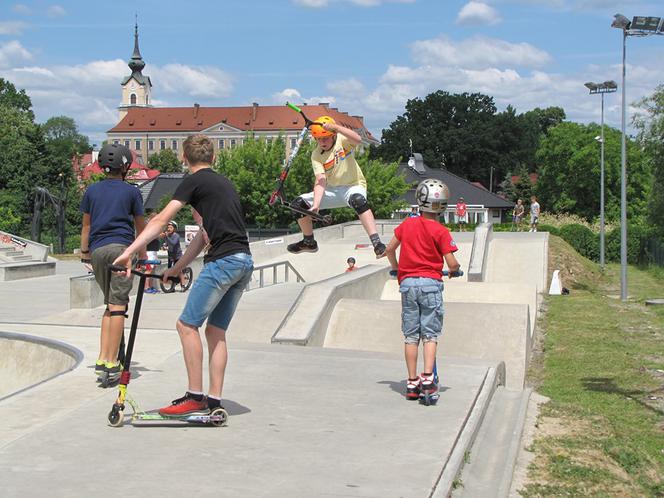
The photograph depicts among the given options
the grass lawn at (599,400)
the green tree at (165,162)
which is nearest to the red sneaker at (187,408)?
the grass lawn at (599,400)

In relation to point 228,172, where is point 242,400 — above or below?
A: below

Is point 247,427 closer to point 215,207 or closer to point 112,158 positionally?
point 215,207

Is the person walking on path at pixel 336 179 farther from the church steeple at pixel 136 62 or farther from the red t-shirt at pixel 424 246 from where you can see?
the church steeple at pixel 136 62

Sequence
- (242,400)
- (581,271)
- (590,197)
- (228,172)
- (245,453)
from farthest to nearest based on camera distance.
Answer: (590,197) → (228,172) → (581,271) → (242,400) → (245,453)

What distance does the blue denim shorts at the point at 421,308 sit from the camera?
7141 millimetres

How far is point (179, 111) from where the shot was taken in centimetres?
18112

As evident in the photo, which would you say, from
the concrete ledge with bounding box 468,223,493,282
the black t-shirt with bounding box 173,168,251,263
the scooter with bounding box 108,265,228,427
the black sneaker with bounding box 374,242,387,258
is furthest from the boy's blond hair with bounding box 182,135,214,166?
the concrete ledge with bounding box 468,223,493,282

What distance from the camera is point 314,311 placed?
39.2ft

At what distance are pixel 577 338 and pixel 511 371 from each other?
5822 millimetres

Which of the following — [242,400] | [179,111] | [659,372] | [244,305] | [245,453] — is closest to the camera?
[245,453]

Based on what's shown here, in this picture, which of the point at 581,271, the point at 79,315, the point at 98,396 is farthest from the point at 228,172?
the point at 98,396

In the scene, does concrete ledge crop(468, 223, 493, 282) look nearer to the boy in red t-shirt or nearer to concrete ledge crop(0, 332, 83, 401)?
concrete ledge crop(0, 332, 83, 401)

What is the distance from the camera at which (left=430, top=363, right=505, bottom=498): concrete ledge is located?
4818 millimetres

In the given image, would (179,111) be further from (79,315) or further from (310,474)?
(310,474)
